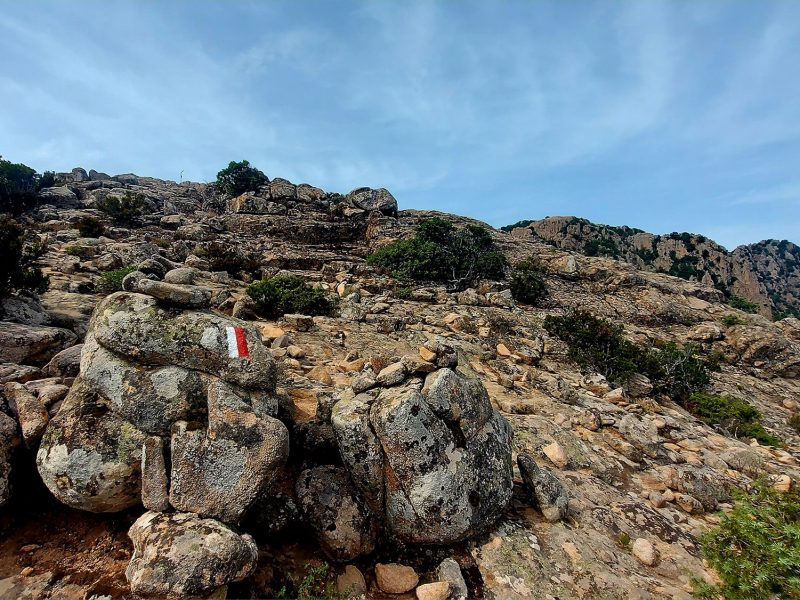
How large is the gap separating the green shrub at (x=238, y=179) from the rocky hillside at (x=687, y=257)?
5319cm

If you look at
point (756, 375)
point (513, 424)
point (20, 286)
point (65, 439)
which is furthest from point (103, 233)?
point (756, 375)

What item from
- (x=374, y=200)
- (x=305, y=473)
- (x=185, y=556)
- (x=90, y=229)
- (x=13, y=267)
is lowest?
(x=185, y=556)

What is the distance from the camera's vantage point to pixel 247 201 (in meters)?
40.1

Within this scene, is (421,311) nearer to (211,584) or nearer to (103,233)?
(211,584)

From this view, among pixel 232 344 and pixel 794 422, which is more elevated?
pixel 232 344

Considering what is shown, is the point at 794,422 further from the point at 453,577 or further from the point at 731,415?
the point at 453,577

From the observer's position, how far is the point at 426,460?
5.38 meters

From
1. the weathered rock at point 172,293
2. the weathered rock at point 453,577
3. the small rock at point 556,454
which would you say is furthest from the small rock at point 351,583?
the small rock at point 556,454

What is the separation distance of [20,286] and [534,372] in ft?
53.0

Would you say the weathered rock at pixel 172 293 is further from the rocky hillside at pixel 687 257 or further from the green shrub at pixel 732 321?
the rocky hillside at pixel 687 257

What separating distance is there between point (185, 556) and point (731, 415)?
54.3 feet

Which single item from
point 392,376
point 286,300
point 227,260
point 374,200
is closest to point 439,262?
point 227,260

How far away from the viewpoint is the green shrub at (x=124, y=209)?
35.9m

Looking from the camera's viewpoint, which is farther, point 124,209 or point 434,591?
point 124,209
